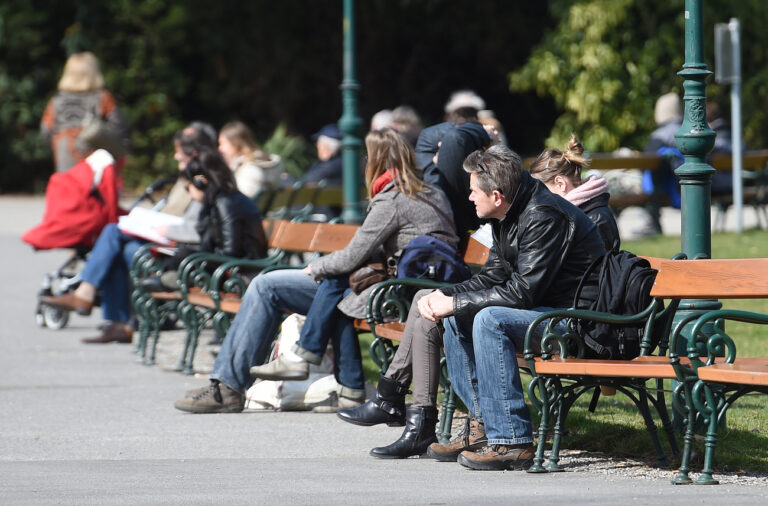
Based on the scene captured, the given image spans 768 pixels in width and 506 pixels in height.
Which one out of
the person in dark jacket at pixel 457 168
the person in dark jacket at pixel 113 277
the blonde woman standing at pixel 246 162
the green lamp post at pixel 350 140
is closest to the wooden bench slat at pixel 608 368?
the person in dark jacket at pixel 457 168

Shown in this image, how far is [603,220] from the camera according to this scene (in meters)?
6.60

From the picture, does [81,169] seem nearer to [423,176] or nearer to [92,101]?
[92,101]

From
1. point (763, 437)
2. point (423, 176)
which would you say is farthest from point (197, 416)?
point (763, 437)

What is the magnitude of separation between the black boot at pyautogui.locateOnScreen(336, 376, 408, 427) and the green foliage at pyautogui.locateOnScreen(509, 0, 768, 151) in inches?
596

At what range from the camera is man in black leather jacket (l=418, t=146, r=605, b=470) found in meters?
5.84

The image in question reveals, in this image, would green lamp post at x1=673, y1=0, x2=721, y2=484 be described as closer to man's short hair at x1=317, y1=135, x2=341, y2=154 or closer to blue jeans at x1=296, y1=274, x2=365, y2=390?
blue jeans at x1=296, y1=274, x2=365, y2=390

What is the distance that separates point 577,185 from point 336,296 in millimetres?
1411

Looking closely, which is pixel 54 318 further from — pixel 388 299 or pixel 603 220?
pixel 603 220

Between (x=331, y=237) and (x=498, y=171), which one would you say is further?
(x=331, y=237)

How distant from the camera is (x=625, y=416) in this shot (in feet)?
22.6

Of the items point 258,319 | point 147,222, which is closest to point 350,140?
point 147,222

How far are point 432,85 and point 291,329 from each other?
2191 centimetres

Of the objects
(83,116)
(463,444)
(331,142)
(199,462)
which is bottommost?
(199,462)

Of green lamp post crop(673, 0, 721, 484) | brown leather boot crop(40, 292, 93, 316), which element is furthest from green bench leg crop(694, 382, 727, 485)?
brown leather boot crop(40, 292, 93, 316)
